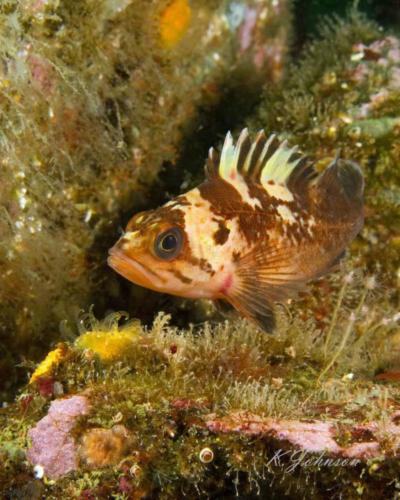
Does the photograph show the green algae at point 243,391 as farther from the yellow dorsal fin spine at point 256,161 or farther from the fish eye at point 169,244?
the yellow dorsal fin spine at point 256,161

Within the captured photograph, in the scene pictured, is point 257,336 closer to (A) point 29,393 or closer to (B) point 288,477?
(B) point 288,477

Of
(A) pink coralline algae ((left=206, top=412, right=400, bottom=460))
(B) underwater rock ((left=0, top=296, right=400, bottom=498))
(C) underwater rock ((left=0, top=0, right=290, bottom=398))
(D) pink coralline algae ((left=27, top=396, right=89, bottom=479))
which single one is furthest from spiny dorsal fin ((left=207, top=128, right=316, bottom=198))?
(D) pink coralline algae ((left=27, top=396, right=89, bottom=479))

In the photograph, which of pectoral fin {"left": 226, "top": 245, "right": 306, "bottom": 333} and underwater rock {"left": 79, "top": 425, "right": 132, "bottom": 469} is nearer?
underwater rock {"left": 79, "top": 425, "right": 132, "bottom": 469}

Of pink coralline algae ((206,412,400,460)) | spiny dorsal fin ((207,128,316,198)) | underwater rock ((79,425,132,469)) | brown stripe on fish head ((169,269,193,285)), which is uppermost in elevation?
spiny dorsal fin ((207,128,316,198))

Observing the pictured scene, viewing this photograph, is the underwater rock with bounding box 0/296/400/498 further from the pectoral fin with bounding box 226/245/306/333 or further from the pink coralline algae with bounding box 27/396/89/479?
the pectoral fin with bounding box 226/245/306/333

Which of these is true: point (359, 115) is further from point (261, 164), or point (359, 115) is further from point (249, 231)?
point (249, 231)

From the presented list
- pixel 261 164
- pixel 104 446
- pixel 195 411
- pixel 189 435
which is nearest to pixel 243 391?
pixel 195 411

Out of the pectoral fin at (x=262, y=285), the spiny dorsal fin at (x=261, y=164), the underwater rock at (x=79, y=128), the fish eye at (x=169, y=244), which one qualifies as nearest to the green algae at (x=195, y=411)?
the pectoral fin at (x=262, y=285)
